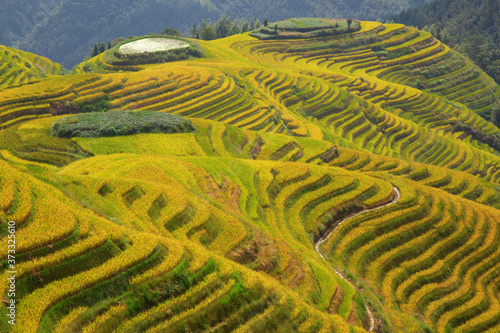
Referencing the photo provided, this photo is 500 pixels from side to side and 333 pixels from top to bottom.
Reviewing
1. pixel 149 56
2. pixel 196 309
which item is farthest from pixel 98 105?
pixel 196 309

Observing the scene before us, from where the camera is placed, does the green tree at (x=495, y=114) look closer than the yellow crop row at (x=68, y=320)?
No

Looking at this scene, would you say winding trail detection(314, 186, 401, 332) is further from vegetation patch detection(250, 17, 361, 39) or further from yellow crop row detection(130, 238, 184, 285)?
vegetation patch detection(250, 17, 361, 39)

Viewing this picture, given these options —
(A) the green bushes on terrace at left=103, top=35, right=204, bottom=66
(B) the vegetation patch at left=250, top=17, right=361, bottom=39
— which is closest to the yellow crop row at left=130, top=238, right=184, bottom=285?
(A) the green bushes on terrace at left=103, top=35, right=204, bottom=66

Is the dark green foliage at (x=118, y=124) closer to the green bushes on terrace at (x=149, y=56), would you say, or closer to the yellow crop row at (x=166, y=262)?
the yellow crop row at (x=166, y=262)

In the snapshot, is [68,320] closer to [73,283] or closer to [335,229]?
[73,283]

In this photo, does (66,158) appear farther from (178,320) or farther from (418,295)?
(418,295)

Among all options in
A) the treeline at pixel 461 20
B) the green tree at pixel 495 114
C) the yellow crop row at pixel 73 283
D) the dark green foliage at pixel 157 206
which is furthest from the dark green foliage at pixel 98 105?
the treeline at pixel 461 20
